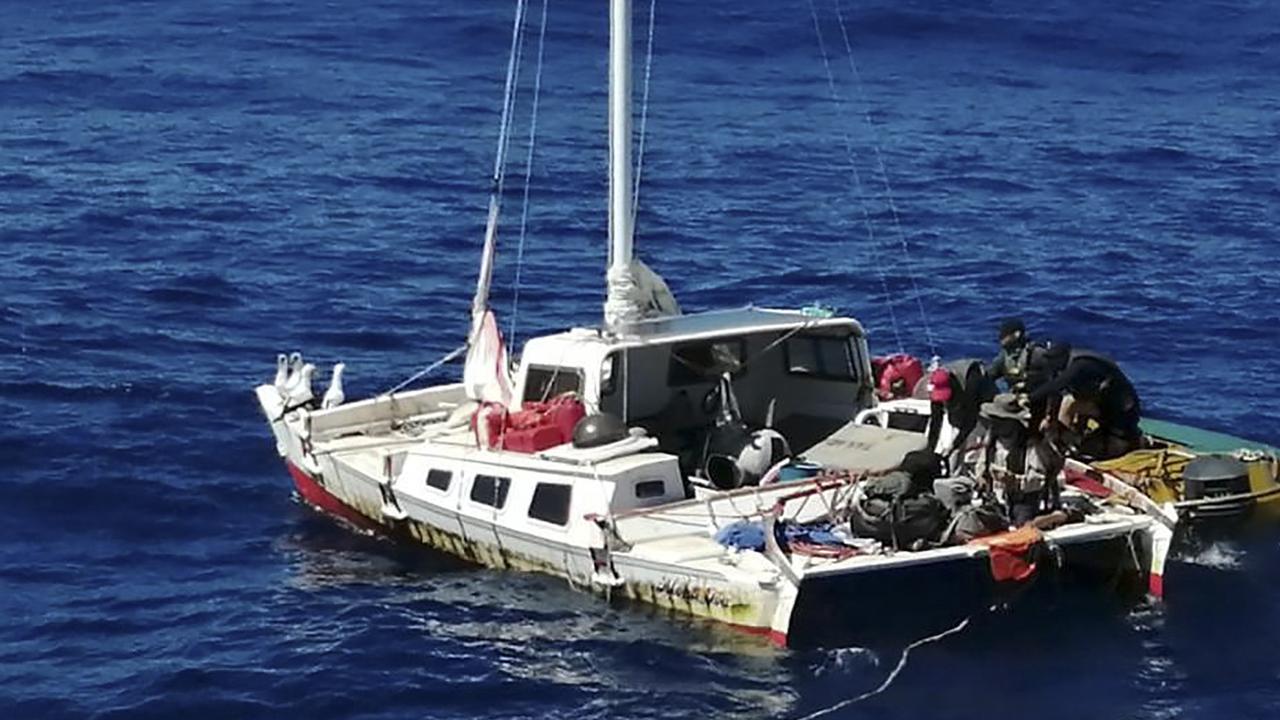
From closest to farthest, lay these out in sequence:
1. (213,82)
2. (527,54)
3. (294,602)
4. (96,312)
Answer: (294,602) < (96,312) < (213,82) < (527,54)

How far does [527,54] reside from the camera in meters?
79.5

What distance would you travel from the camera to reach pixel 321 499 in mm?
37969

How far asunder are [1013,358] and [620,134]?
22.1 ft

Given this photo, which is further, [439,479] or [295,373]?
[295,373]

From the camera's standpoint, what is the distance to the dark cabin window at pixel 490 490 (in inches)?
1334

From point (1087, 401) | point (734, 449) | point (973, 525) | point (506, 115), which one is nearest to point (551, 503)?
point (734, 449)

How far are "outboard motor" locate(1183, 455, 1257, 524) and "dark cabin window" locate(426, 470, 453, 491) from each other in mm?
10628

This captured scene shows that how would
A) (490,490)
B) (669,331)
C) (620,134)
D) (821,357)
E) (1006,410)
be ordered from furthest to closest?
1. (821,357)
2. (669,331)
3. (620,134)
4. (490,490)
5. (1006,410)

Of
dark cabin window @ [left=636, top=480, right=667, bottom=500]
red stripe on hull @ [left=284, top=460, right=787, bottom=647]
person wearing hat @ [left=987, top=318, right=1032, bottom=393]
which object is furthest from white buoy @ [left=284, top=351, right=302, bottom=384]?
person wearing hat @ [left=987, top=318, right=1032, bottom=393]

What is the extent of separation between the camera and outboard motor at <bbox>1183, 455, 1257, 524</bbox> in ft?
111

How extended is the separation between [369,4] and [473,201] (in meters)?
26.7

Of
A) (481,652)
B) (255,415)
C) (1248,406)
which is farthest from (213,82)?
(481,652)

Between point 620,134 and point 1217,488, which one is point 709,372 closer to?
point 620,134

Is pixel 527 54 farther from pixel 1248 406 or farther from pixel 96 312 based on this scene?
pixel 1248 406
